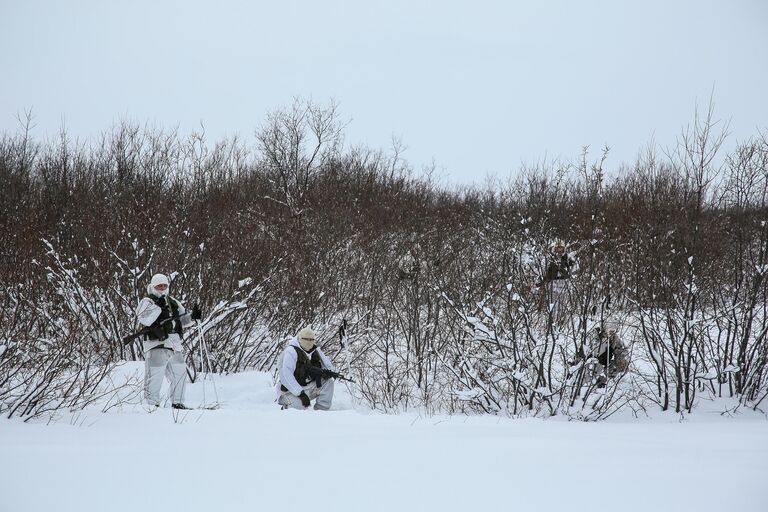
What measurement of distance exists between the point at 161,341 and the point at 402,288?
634 centimetres

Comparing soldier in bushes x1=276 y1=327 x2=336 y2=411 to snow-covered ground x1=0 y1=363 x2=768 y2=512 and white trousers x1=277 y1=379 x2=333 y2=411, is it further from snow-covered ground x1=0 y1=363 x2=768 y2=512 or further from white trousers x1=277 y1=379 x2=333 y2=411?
snow-covered ground x1=0 y1=363 x2=768 y2=512

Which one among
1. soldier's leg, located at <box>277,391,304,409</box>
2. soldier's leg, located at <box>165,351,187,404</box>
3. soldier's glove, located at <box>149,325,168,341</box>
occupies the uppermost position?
soldier's glove, located at <box>149,325,168,341</box>

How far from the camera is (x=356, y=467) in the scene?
3578mm

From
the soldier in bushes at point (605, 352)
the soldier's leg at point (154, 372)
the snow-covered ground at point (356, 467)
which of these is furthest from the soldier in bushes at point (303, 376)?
the soldier in bushes at point (605, 352)

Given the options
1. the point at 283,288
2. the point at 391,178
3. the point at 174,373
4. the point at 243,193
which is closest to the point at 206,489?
the point at 174,373

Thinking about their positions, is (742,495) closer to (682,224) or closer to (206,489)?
(206,489)

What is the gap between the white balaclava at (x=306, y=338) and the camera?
24.8ft

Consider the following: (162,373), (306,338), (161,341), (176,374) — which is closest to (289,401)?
(306,338)

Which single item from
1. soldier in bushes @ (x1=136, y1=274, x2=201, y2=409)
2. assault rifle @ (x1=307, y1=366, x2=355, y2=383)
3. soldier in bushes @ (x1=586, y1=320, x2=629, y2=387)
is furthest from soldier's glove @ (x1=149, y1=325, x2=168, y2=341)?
soldier in bushes @ (x1=586, y1=320, x2=629, y2=387)

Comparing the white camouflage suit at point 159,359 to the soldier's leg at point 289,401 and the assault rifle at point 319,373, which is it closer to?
the soldier's leg at point 289,401

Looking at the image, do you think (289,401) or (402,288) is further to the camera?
(402,288)

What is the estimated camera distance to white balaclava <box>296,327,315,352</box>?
7574 mm

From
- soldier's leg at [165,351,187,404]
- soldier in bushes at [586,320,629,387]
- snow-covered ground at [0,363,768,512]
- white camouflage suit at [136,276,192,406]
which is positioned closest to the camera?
snow-covered ground at [0,363,768,512]

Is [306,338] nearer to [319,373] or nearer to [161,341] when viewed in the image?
[319,373]
